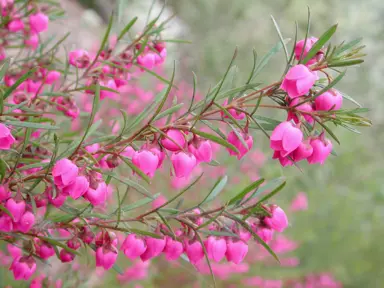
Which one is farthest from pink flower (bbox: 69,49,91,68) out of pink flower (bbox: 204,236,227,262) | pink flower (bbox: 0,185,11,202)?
pink flower (bbox: 204,236,227,262)

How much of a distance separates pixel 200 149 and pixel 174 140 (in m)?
0.05

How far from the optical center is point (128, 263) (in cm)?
292

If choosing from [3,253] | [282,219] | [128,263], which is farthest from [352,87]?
[282,219]

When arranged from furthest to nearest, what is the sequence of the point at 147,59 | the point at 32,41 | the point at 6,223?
the point at 32,41 < the point at 147,59 < the point at 6,223

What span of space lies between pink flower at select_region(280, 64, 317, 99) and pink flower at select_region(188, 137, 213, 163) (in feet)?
0.49

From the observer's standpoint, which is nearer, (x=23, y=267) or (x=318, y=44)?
(x=318, y=44)

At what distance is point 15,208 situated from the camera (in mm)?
695

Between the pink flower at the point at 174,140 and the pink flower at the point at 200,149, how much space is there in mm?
21

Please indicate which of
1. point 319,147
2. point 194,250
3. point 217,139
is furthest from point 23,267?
point 319,147

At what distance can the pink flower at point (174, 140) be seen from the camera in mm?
688

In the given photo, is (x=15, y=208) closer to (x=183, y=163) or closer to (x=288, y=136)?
(x=183, y=163)

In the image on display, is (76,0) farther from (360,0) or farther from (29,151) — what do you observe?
(29,151)

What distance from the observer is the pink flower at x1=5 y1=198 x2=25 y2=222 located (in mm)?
695

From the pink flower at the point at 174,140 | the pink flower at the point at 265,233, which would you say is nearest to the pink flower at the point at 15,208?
the pink flower at the point at 174,140
